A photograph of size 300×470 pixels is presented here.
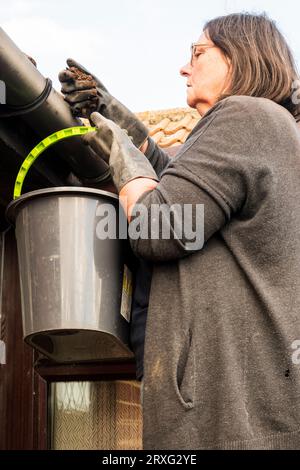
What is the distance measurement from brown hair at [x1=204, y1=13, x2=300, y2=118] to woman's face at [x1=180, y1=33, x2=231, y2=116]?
2 centimetres

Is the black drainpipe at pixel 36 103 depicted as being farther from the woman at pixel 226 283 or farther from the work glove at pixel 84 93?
the woman at pixel 226 283

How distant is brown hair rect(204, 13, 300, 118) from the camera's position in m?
2.10

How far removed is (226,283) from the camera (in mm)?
1794

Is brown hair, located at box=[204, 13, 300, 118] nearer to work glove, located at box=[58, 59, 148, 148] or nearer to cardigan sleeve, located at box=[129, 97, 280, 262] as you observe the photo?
cardigan sleeve, located at box=[129, 97, 280, 262]

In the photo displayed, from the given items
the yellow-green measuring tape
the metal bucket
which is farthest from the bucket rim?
the yellow-green measuring tape

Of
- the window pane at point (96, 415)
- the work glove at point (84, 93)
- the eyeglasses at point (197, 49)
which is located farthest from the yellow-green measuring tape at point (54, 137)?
the window pane at point (96, 415)

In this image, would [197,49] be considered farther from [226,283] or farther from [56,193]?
[226,283]

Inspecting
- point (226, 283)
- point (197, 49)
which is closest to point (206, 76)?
point (197, 49)

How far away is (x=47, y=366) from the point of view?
3178 mm

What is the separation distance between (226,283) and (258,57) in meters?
0.71

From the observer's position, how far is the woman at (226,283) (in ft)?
5.55
